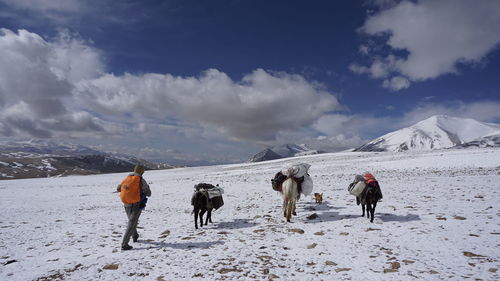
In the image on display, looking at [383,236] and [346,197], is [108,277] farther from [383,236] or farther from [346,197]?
[346,197]

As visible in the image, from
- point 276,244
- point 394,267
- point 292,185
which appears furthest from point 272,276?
point 292,185

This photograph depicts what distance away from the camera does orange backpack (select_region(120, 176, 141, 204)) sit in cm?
853

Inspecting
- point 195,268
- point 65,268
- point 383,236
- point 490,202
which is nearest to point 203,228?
point 195,268

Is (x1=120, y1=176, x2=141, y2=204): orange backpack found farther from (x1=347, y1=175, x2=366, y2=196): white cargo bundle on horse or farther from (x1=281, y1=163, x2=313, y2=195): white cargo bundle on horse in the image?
(x1=347, y1=175, x2=366, y2=196): white cargo bundle on horse

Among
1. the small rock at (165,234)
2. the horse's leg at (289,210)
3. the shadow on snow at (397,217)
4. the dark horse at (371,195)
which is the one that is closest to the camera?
the small rock at (165,234)

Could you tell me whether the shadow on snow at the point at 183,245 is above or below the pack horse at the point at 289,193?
below

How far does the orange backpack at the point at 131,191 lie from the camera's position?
8.53 metres

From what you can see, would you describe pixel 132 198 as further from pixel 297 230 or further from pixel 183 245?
pixel 297 230

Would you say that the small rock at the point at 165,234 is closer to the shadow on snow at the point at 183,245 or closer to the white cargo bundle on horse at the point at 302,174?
the shadow on snow at the point at 183,245

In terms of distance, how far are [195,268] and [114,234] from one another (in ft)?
19.1

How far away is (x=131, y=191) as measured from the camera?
858cm

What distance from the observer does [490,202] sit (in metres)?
12.2

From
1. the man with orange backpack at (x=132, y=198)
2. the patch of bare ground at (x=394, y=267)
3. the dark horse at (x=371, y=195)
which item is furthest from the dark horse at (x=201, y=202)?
the patch of bare ground at (x=394, y=267)

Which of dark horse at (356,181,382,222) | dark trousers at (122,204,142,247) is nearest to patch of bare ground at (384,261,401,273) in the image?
dark horse at (356,181,382,222)
